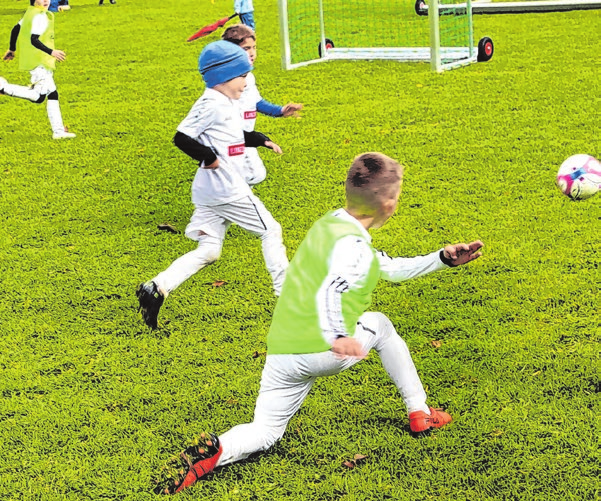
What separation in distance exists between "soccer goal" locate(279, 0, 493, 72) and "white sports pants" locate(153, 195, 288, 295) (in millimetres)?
7216

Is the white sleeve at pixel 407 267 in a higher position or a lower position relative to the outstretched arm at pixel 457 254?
lower

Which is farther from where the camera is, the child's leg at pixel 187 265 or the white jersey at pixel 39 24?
the white jersey at pixel 39 24

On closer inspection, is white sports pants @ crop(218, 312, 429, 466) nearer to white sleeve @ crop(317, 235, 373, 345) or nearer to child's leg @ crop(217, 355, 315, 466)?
child's leg @ crop(217, 355, 315, 466)

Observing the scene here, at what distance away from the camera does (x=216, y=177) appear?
5.85 meters

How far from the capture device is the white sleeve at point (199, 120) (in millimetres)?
5773

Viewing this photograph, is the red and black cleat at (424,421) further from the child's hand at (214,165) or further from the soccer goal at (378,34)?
the soccer goal at (378,34)

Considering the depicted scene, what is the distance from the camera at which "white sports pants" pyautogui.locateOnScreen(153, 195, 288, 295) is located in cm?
591

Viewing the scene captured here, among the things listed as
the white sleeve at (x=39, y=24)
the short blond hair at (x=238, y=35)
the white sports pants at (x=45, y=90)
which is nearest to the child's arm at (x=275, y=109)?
the short blond hair at (x=238, y=35)

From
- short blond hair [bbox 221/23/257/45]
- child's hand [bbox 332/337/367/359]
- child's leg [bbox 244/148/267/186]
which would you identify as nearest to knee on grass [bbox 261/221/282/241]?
child's leg [bbox 244/148/267/186]

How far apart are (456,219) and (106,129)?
537cm

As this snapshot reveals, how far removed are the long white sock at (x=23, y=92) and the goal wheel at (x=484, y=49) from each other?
19.9 feet

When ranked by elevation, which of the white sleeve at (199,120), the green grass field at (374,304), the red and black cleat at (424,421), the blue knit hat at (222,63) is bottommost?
the green grass field at (374,304)

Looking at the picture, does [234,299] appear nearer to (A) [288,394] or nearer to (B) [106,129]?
(A) [288,394]

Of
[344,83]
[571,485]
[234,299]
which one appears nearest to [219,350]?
[234,299]
